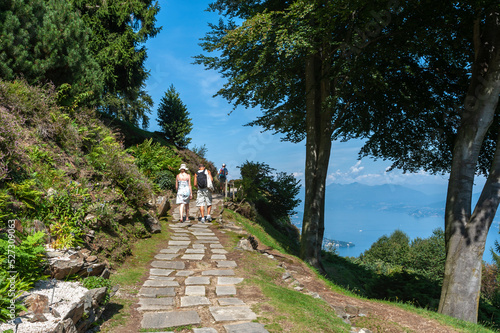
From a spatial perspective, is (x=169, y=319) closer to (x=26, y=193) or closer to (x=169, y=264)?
(x=169, y=264)

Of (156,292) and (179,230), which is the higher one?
(179,230)

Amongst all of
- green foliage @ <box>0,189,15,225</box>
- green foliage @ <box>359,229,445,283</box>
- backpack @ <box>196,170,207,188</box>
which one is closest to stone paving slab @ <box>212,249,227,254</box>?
backpack @ <box>196,170,207,188</box>

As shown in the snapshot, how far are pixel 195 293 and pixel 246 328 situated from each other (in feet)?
5.32

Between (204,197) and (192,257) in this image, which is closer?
(192,257)

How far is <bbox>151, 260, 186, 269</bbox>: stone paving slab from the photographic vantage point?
6870 millimetres

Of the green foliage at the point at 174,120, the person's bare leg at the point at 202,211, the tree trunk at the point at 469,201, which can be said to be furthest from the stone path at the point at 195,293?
the green foliage at the point at 174,120

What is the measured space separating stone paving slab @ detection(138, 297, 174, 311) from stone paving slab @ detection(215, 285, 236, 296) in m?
0.88

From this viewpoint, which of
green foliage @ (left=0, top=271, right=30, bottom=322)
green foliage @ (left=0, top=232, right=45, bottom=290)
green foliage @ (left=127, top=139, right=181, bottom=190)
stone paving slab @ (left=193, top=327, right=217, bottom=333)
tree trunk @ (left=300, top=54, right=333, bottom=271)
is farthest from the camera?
green foliage @ (left=127, top=139, right=181, bottom=190)

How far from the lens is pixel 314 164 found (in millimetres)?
12336

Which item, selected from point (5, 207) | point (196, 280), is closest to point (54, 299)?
point (5, 207)

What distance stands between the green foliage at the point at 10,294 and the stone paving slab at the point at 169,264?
3.42 meters

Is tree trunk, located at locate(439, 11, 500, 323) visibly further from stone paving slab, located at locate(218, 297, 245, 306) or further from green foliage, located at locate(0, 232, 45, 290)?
green foliage, located at locate(0, 232, 45, 290)

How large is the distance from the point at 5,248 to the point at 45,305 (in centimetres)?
108

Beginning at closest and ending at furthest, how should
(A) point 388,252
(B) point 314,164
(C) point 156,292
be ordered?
1. (C) point 156,292
2. (B) point 314,164
3. (A) point 388,252
